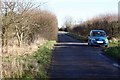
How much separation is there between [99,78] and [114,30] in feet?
95.9

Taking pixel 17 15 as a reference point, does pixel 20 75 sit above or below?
below

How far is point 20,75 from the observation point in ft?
35.3

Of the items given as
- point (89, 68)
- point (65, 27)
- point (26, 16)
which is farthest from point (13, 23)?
point (65, 27)

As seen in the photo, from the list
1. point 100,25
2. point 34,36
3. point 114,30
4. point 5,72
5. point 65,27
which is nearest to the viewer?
point 5,72

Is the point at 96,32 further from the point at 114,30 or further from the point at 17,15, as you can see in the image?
the point at 17,15

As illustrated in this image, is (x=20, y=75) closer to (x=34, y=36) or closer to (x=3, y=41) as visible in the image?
(x=3, y=41)

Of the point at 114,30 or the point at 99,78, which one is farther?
the point at 114,30

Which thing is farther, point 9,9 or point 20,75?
point 9,9

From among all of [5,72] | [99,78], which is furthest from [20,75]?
[99,78]

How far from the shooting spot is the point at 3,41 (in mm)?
19844

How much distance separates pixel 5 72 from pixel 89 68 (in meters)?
4.66

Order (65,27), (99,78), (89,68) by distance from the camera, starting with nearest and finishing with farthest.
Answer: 1. (99,78)
2. (89,68)
3. (65,27)

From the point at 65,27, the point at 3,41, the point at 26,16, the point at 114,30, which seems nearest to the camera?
the point at 3,41

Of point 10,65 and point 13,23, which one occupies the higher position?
point 13,23
